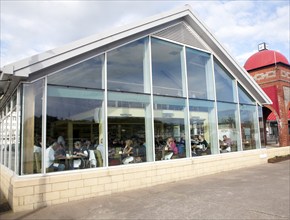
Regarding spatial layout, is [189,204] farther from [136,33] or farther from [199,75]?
[199,75]

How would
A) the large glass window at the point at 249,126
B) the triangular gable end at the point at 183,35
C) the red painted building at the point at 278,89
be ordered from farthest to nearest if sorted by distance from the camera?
1. the red painted building at the point at 278,89
2. the large glass window at the point at 249,126
3. the triangular gable end at the point at 183,35

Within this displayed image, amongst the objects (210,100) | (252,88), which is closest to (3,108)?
(210,100)

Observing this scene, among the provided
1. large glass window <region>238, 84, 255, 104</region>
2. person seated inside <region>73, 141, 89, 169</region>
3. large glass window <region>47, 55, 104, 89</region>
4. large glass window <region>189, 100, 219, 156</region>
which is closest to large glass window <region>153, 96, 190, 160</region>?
large glass window <region>189, 100, 219, 156</region>

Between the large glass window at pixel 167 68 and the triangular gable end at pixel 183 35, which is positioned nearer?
the large glass window at pixel 167 68

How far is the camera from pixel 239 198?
282 inches

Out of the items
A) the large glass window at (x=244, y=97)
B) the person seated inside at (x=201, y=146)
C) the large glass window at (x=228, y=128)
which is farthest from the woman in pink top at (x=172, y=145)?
the large glass window at (x=244, y=97)

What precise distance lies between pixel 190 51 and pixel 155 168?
5.18 m

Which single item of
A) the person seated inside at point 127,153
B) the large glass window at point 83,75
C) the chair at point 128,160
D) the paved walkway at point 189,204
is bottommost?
the paved walkway at point 189,204

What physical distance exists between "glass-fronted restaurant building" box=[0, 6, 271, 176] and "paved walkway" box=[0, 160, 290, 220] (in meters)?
1.15

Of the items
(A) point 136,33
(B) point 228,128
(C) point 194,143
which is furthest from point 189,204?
(B) point 228,128

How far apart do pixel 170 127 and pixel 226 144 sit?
11.7ft

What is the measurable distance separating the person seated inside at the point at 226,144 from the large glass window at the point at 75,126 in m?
6.04

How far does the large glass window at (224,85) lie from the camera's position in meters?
12.4

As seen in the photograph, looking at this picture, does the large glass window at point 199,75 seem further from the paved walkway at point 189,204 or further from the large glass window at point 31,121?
the large glass window at point 31,121
